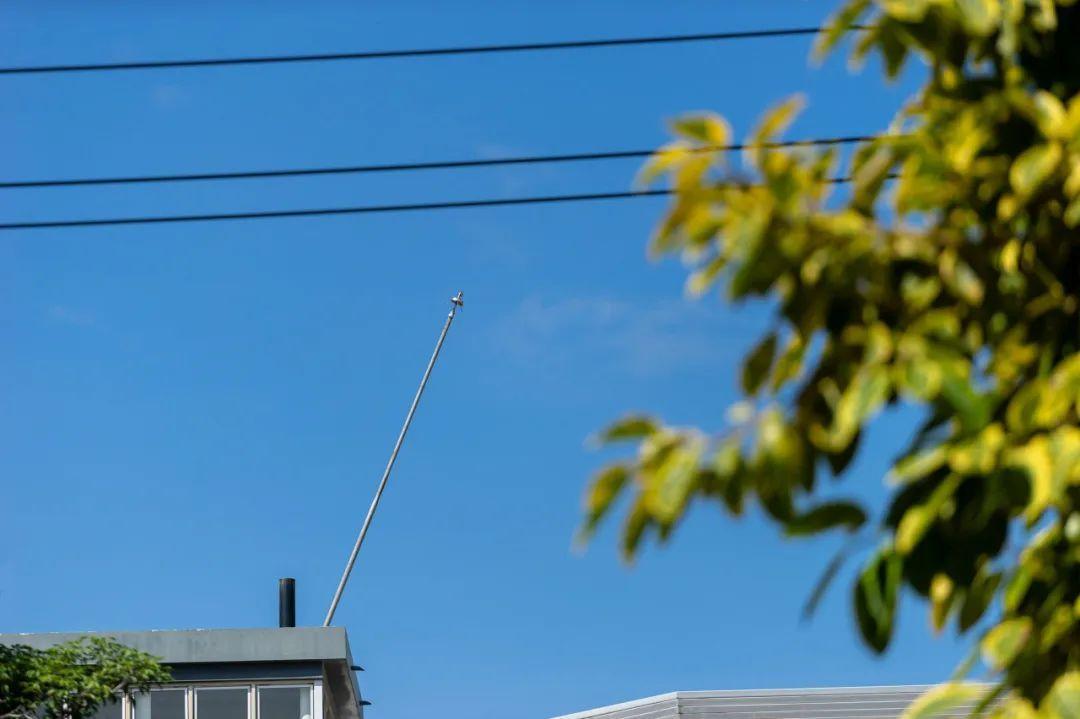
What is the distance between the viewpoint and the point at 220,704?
81.5 ft

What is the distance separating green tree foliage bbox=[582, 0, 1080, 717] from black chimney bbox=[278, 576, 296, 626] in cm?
2535

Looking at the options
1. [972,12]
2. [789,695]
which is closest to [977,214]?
[972,12]

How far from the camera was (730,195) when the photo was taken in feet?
10.9

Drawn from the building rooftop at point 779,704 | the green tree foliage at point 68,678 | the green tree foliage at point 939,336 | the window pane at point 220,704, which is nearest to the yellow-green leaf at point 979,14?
the green tree foliage at point 939,336

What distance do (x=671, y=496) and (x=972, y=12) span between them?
50.7 inches

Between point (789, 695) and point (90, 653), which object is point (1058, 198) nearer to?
point (90, 653)

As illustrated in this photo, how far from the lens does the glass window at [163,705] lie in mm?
24859

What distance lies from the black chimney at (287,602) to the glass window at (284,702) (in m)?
3.03

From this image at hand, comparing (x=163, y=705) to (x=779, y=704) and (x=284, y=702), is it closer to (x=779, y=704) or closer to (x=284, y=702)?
(x=284, y=702)

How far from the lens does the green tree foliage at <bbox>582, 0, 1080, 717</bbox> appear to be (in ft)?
10.5

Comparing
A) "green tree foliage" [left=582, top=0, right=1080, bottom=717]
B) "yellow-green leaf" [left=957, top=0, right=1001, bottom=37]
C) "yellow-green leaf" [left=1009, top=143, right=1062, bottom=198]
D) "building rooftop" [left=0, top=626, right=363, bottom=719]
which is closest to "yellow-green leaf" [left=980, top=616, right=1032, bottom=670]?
"green tree foliage" [left=582, top=0, right=1080, bottom=717]

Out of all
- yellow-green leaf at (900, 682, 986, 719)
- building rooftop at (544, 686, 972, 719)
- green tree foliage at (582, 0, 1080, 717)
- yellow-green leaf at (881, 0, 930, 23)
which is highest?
building rooftop at (544, 686, 972, 719)

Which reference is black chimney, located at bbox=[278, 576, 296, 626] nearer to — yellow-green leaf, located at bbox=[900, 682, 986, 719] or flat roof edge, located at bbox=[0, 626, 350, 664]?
flat roof edge, located at bbox=[0, 626, 350, 664]

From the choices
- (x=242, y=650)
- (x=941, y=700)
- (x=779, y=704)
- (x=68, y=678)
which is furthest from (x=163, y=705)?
(x=941, y=700)
